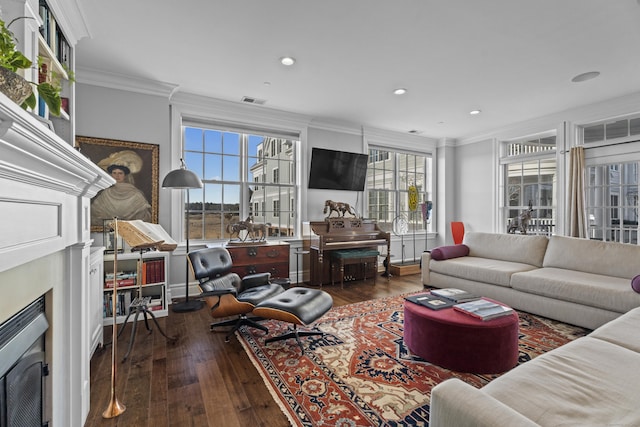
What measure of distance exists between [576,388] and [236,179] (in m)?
4.20

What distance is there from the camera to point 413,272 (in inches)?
213

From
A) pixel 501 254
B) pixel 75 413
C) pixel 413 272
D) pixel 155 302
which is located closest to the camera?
pixel 75 413

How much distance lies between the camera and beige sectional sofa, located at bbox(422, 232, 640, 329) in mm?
2773

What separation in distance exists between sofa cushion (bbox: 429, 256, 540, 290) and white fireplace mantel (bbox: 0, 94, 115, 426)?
378cm

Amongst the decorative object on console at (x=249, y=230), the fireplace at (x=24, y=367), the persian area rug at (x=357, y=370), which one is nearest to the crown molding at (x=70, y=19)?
the fireplace at (x=24, y=367)

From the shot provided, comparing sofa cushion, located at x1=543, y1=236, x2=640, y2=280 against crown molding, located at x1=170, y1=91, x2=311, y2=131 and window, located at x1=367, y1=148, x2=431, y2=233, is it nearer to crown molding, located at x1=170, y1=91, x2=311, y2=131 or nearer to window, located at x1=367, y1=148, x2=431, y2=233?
window, located at x1=367, y1=148, x2=431, y2=233

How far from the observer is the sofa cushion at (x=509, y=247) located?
383 cm

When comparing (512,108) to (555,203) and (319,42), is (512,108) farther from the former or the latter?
(319,42)

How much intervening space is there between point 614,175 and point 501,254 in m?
2.12

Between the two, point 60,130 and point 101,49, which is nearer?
point 60,130

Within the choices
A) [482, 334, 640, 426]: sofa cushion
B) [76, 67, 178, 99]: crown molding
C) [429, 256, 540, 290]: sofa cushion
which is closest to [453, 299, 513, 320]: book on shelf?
[482, 334, 640, 426]: sofa cushion

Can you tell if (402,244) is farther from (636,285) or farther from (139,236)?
(139,236)

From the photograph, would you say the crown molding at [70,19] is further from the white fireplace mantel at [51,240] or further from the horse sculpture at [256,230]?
the horse sculpture at [256,230]

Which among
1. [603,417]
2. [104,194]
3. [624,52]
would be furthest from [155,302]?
[624,52]
